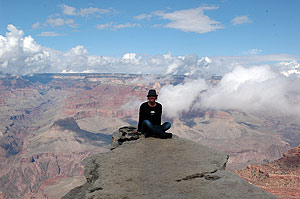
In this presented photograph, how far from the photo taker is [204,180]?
755 cm

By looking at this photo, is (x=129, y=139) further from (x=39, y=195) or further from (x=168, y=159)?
(x=39, y=195)

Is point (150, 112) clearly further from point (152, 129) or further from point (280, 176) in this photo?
point (280, 176)

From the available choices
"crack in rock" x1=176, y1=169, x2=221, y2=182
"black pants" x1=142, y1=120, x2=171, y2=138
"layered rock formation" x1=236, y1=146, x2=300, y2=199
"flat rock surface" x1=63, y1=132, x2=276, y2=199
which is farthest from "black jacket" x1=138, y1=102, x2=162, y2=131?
A: "layered rock formation" x1=236, y1=146, x2=300, y2=199

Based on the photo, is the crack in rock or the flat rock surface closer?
the flat rock surface

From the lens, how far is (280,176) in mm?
45812

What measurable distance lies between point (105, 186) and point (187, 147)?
511 cm

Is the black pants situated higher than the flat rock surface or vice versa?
the black pants

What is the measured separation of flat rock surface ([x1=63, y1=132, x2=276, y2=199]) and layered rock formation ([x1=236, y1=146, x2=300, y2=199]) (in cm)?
3239

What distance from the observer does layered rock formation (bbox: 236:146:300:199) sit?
38.8m

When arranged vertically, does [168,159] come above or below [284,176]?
above

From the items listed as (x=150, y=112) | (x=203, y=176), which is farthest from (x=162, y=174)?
(x=150, y=112)

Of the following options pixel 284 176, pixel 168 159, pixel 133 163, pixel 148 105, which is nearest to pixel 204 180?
pixel 168 159

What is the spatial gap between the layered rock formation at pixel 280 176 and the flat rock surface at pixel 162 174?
1275 inches

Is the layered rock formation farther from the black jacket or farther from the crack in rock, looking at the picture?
the crack in rock
